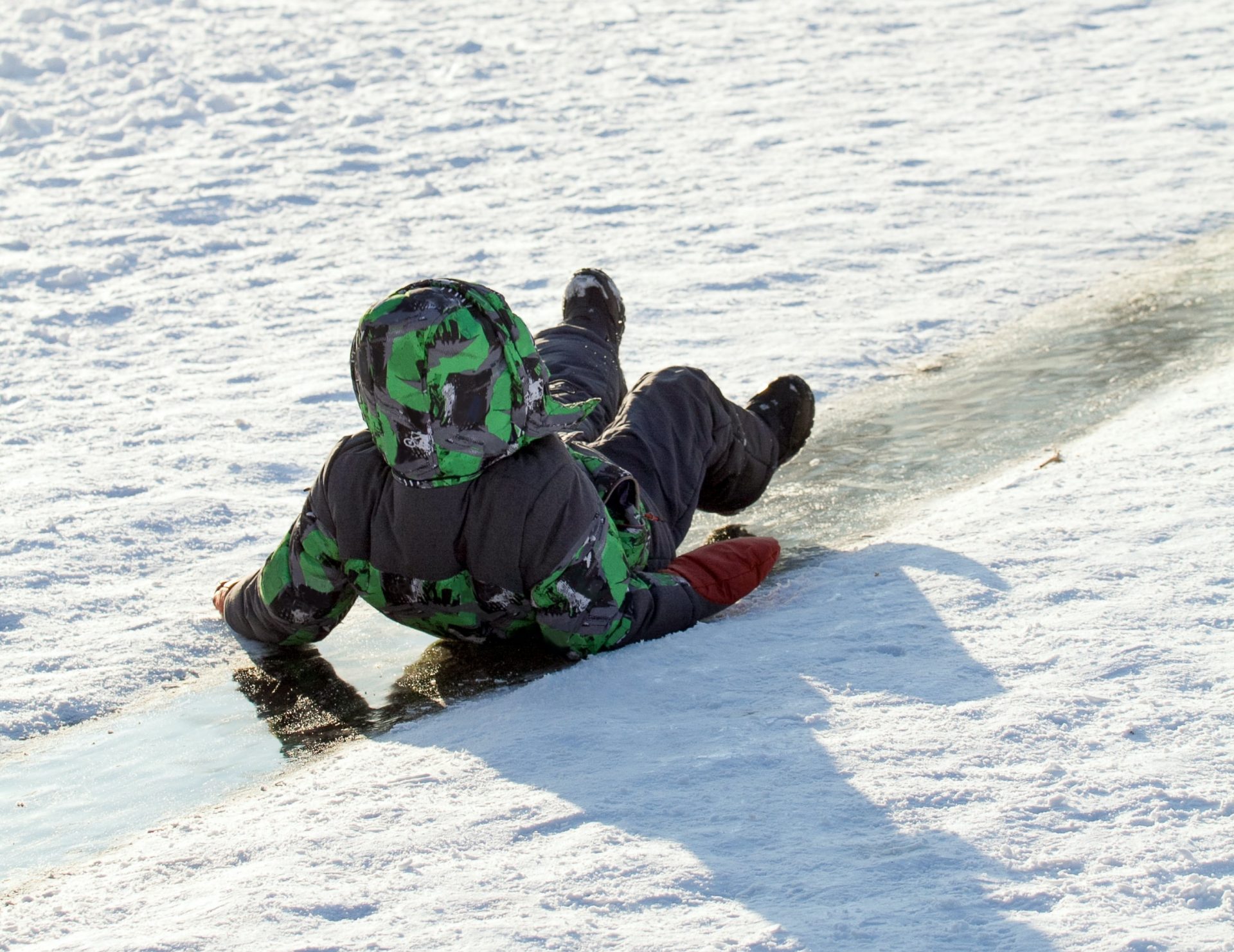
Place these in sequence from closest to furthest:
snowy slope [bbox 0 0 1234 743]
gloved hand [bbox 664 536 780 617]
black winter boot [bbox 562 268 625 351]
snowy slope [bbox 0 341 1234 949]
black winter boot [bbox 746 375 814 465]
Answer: snowy slope [bbox 0 341 1234 949], gloved hand [bbox 664 536 780 617], black winter boot [bbox 746 375 814 465], black winter boot [bbox 562 268 625 351], snowy slope [bbox 0 0 1234 743]

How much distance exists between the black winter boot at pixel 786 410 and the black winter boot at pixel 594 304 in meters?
0.48

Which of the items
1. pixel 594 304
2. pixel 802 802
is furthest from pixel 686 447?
pixel 802 802

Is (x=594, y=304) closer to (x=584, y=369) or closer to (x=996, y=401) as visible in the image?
(x=584, y=369)

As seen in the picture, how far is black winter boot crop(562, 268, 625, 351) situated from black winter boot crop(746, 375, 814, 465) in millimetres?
477

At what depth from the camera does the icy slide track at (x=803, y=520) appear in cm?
271

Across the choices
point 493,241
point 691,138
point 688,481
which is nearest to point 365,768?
point 688,481

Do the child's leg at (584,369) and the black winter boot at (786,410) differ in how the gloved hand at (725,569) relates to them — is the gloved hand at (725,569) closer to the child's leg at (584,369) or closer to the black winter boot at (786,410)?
the child's leg at (584,369)

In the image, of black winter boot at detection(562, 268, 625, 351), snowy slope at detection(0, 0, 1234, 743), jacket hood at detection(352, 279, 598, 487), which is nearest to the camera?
jacket hood at detection(352, 279, 598, 487)

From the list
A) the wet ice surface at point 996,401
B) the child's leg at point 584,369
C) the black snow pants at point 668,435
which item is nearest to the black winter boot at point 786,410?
the black snow pants at point 668,435

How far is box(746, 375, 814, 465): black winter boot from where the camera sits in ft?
12.7

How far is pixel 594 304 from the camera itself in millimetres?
4078

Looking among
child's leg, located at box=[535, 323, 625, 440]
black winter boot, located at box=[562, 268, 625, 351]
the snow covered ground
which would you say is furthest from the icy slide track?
black winter boot, located at box=[562, 268, 625, 351]

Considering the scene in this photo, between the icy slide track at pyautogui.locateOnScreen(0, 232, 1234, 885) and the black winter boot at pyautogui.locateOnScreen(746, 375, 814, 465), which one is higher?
the black winter boot at pyautogui.locateOnScreen(746, 375, 814, 465)

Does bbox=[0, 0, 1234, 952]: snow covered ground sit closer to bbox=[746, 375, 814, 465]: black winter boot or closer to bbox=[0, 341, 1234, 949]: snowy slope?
bbox=[0, 341, 1234, 949]: snowy slope
